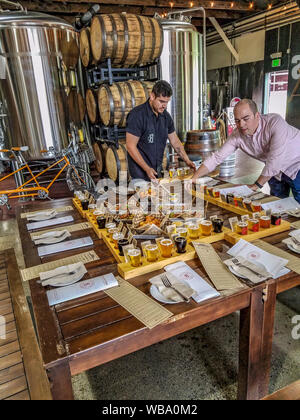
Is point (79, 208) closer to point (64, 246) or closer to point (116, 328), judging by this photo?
point (64, 246)

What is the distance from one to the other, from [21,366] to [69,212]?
1449mm

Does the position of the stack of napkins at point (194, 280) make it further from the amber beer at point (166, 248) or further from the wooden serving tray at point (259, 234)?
the wooden serving tray at point (259, 234)

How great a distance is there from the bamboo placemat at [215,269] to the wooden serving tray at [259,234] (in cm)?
17

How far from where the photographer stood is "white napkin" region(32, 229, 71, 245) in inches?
80.9

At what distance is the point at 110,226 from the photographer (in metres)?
2.08

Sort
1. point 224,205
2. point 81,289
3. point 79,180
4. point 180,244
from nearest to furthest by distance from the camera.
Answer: point 81,289, point 180,244, point 224,205, point 79,180

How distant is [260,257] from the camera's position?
64.5 inches

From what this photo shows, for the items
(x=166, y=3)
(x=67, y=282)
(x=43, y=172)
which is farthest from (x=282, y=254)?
(x=166, y=3)

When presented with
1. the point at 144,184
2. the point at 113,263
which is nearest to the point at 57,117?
the point at 144,184

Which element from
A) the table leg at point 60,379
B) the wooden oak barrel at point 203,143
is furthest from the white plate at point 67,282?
the wooden oak barrel at point 203,143

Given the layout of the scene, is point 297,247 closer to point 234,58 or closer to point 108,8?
point 108,8

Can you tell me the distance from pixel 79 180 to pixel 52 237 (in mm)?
4281

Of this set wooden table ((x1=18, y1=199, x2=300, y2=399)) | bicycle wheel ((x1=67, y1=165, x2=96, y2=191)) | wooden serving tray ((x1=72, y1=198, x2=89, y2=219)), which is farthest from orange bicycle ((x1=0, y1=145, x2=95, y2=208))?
wooden table ((x1=18, y1=199, x2=300, y2=399))
